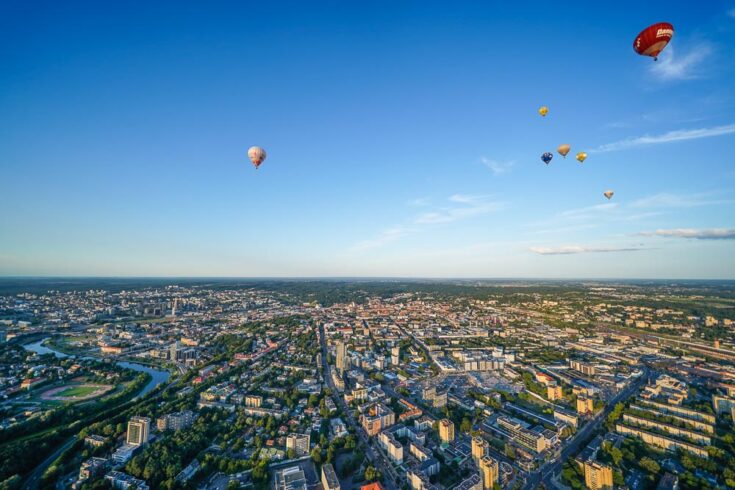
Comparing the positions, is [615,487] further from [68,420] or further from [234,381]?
[68,420]

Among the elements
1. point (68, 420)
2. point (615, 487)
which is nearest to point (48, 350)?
point (68, 420)

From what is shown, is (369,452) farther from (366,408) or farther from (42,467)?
(42,467)

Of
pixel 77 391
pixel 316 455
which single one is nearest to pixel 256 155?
pixel 316 455

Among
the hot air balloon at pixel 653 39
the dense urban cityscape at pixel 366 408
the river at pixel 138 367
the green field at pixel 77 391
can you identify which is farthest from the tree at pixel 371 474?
the green field at pixel 77 391

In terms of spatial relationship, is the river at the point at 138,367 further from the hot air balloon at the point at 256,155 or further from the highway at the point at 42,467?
the hot air balloon at the point at 256,155

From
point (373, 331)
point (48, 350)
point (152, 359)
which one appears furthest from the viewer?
point (373, 331)
